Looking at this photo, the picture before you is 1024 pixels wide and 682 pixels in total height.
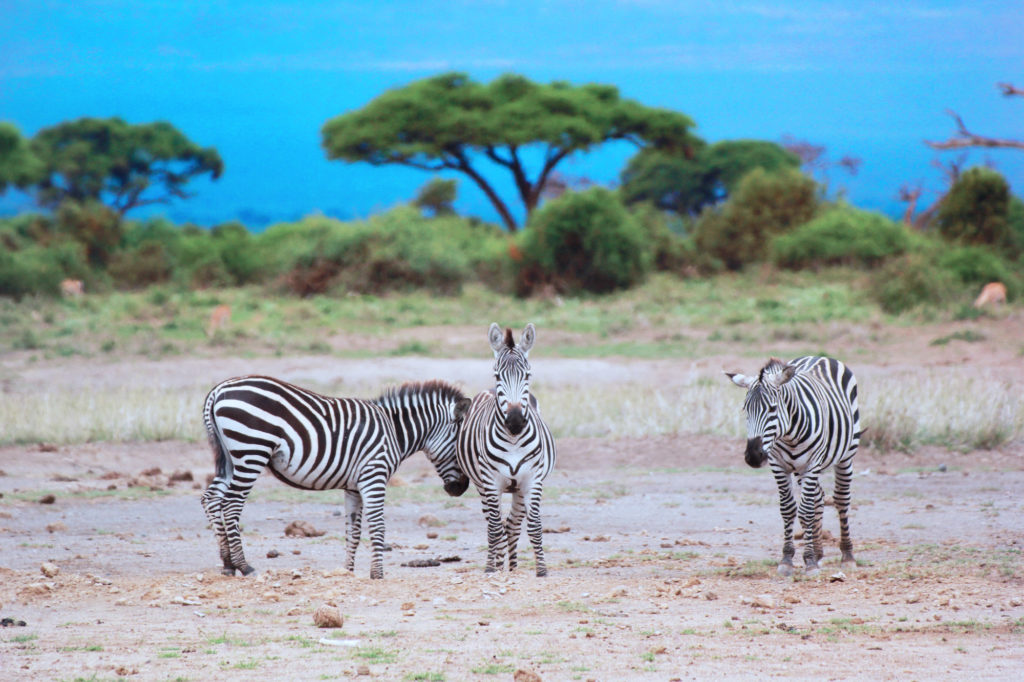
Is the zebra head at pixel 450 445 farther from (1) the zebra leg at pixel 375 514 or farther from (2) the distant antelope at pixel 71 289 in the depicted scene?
(2) the distant antelope at pixel 71 289

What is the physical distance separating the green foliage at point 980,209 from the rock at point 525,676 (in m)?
30.9

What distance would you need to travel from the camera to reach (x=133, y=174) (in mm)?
50781

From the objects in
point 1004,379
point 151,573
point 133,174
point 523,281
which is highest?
point 133,174

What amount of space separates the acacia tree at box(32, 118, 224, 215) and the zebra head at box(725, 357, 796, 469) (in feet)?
146

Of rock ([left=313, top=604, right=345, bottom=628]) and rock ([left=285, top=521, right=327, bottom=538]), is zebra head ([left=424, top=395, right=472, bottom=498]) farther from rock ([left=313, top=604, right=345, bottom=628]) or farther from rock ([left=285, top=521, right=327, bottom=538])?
rock ([left=313, top=604, right=345, bottom=628])

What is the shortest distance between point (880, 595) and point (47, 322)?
21630 millimetres

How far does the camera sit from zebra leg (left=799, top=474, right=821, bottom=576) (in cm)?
762

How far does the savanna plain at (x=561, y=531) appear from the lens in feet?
18.9

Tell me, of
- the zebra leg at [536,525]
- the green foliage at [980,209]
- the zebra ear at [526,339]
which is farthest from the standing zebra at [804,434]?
the green foliage at [980,209]

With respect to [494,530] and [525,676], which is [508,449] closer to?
[494,530]

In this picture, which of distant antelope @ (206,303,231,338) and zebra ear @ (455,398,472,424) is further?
distant antelope @ (206,303,231,338)

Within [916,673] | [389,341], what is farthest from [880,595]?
[389,341]

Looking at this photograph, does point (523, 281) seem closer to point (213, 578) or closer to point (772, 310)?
point (772, 310)

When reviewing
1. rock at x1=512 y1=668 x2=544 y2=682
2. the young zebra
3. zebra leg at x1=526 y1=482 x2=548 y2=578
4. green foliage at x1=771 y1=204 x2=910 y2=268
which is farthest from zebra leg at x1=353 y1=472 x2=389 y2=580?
green foliage at x1=771 y1=204 x2=910 y2=268
